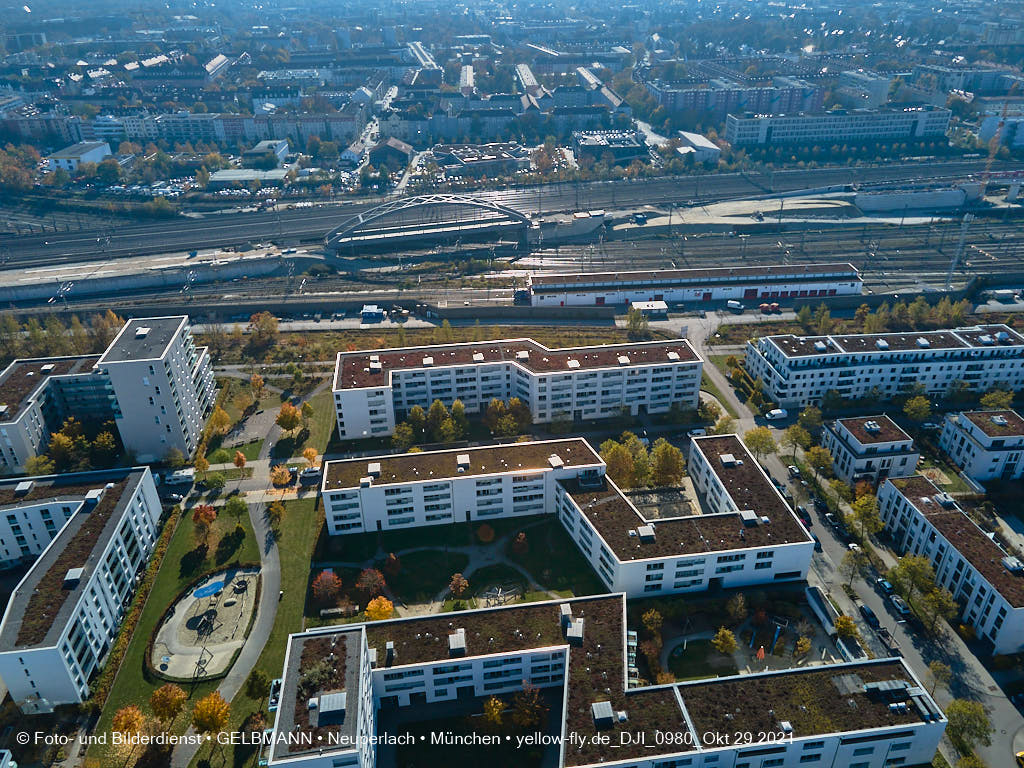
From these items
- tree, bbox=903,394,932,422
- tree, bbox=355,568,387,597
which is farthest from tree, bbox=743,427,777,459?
tree, bbox=355,568,387,597

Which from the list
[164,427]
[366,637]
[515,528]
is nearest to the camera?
[366,637]

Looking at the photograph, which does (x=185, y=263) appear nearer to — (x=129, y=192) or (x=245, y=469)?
(x=129, y=192)

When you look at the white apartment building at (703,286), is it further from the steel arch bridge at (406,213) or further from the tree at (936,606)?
the tree at (936,606)

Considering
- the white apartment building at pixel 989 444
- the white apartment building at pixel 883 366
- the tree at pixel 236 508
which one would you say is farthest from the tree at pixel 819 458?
the tree at pixel 236 508

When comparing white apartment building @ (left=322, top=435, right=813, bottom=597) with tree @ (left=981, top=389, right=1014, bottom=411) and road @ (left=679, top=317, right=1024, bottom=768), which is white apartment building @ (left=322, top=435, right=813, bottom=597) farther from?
tree @ (left=981, top=389, right=1014, bottom=411)

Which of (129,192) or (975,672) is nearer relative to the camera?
(975,672)

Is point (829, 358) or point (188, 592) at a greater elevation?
point (829, 358)

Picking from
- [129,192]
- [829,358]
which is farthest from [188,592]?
[129,192]
